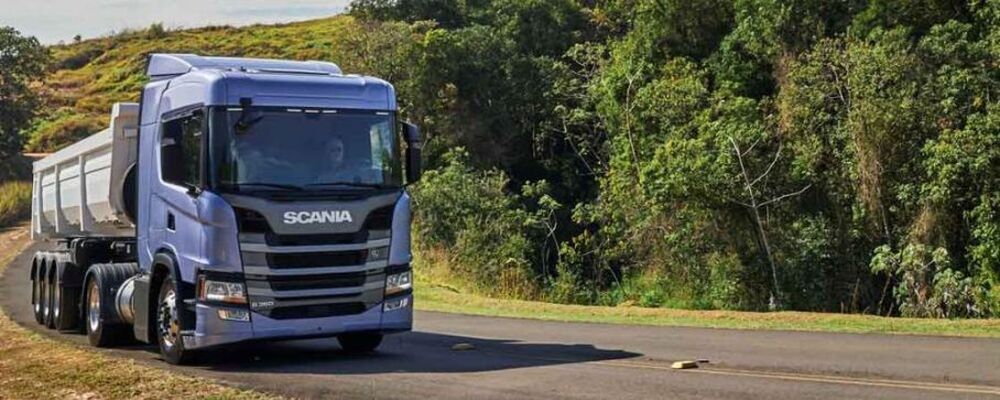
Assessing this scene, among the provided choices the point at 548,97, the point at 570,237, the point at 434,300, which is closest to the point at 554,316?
the point at 434,300

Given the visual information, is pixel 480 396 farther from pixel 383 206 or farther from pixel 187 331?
pixel 187 331

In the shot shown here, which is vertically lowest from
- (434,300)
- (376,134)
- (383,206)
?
(434,300)

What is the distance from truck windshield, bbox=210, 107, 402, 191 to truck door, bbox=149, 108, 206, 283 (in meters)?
0.31

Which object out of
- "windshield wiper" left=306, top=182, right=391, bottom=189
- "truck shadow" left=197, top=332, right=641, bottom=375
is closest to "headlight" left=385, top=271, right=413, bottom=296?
"truck shadow" left=197, top=332, right=641, bottom=375

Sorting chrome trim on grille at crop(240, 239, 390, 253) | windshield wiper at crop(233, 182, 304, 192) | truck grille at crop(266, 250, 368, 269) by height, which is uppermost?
windshield wiper at crop(233, 182, 304, 192)

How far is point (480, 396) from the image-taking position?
968 cm

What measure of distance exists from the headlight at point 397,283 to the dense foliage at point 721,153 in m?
13.7

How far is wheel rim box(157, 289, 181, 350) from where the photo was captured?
12.4 meters

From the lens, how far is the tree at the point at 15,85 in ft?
173

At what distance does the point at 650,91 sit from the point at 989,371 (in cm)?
1863

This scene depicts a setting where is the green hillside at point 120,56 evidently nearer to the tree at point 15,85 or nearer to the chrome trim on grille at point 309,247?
the tree at point 15,85

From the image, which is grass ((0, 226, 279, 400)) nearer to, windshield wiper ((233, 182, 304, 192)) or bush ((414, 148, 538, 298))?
windshield wiper ((233, 182, 304, 192))

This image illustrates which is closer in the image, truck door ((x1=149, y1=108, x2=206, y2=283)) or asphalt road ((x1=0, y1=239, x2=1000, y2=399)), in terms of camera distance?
asphalt road ((x1=0, y1=239, x2=1000, y2=399))

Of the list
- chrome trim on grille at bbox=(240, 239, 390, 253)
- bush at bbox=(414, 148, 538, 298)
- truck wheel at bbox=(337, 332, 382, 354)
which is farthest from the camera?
bush at bbox=(414, 148, 538, 298)
